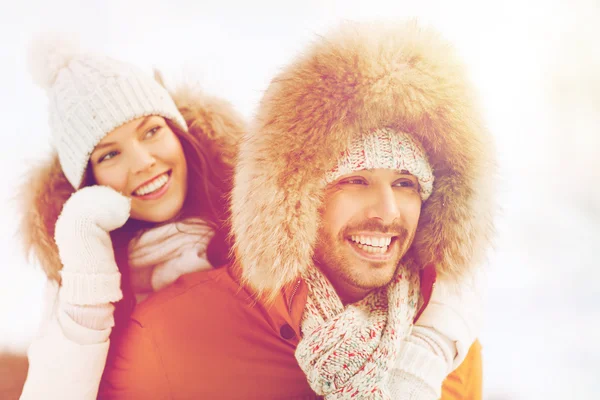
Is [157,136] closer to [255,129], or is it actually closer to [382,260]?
[255,129]

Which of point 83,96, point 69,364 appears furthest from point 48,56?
point 69,364

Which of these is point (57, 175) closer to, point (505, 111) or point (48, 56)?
point (48, 56)

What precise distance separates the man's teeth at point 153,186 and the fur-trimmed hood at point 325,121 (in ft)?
1.28

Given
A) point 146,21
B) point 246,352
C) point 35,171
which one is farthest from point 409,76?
point 146,21

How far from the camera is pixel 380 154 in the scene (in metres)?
0.92

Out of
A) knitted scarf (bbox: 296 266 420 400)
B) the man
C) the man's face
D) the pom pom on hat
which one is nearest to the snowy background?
the pom pom on hat

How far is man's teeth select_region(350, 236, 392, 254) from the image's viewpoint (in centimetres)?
98

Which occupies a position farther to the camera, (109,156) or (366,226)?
(109,156)

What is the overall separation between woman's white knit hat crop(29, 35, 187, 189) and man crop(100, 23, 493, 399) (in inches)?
17.9

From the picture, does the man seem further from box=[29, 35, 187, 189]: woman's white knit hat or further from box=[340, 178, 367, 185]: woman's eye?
box=[29, 35, 187, 189]: woman's white knit hat

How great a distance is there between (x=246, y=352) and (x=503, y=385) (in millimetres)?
1124

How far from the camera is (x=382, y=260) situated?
3.27 ft

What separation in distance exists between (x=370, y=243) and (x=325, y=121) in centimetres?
30

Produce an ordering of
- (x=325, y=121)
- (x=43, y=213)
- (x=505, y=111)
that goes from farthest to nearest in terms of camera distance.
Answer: (x=505, y=111)
(x=43, y=213)
(x=325, y=121)
